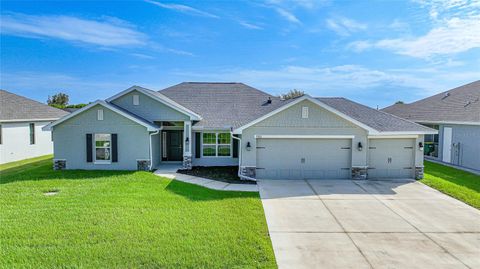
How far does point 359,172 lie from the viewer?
44.9 ft

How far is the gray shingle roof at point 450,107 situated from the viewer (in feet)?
57.2

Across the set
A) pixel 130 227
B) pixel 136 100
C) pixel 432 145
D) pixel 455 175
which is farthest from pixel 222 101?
pixel 432 145

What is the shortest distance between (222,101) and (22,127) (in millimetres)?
13440

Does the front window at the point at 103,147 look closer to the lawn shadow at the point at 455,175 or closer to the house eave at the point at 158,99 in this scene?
the house eave at the point at 158,99

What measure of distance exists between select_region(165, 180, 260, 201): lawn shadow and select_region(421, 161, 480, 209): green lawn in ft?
25.5

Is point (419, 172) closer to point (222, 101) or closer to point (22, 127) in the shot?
point (222, 101)

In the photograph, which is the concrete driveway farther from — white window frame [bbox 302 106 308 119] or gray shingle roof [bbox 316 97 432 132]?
white window frame [bbox 302 106 308 119]

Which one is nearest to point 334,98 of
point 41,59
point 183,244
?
point 183,244

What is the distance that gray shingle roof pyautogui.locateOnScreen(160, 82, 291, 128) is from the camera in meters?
17.0

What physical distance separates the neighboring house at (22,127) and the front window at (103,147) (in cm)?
729

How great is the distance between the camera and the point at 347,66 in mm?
22703

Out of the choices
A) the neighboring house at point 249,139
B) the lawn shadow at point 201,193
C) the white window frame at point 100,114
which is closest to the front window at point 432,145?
the neighboring house at point 249,139

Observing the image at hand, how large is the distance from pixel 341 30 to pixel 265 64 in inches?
373

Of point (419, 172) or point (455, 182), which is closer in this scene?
point (455, 182)
